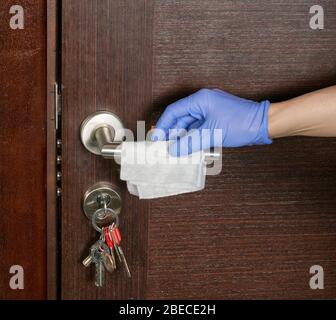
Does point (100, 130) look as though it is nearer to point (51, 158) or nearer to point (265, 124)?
point (51, 158)

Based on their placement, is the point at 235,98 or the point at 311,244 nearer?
the point at 235,98

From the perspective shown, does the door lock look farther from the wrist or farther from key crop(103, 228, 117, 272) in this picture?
the wrist

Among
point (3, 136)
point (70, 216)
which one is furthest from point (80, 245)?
point (3, 136)

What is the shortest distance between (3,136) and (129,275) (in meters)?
0.30

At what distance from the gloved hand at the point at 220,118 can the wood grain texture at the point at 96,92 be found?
6cm

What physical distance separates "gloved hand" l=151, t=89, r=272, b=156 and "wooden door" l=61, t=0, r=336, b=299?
0.05 m

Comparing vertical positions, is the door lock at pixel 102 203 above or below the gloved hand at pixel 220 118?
below

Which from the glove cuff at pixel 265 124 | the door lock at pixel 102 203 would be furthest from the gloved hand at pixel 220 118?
the door lock at pixel 102 203

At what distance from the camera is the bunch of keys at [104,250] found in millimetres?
810

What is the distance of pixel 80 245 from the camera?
0.85 meters

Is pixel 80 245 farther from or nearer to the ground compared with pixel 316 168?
nearer to the ground

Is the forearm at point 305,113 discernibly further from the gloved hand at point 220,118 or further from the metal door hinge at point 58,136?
the metal door hinge at point 58,136

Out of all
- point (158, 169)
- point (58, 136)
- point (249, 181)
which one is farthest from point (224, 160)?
point (58, 136)
